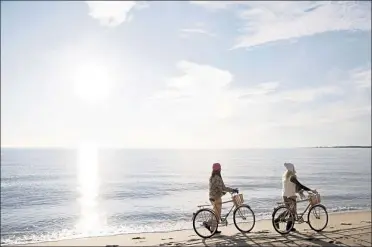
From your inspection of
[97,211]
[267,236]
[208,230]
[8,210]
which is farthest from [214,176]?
[8,210]

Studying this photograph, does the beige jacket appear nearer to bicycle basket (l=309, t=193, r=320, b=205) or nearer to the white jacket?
the white jacket

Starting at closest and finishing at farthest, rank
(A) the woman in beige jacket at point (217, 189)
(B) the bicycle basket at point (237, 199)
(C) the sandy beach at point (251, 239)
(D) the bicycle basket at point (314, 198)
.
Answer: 1. (C) the sandy beach at point (251, 239)
2. (A) the woman in beige jacket at point (217, 189)
3. (B) the bicycle basket at point (237, 199)
4. (D) the bicycle basket at point (314, 198)

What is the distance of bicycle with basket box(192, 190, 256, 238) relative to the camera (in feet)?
41.3

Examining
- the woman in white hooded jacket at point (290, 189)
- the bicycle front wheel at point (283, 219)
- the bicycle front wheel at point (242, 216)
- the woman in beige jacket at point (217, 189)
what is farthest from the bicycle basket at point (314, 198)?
the woman in beige jacket at point (217, 189)

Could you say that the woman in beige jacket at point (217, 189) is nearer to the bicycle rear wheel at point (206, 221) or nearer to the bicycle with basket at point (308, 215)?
the bicycle rear wheel at point (206, 221)

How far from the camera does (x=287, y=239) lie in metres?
12.1

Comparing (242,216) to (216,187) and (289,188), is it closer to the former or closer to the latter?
(216,187)

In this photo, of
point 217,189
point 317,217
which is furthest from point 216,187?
point 317,217

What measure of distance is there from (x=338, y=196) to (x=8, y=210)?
29350mm

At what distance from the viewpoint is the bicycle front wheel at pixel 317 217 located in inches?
525

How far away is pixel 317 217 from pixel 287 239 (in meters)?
1.95

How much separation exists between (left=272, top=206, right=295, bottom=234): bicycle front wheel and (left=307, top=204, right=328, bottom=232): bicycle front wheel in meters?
0.81

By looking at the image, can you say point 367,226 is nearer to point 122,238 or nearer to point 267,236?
point 267,236

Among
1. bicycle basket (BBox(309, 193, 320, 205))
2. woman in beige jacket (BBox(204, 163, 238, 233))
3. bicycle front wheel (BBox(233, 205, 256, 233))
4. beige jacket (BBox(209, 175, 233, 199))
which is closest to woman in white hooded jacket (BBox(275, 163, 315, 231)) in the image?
bicycle basket (BBox(309, 193, 320, 205))
